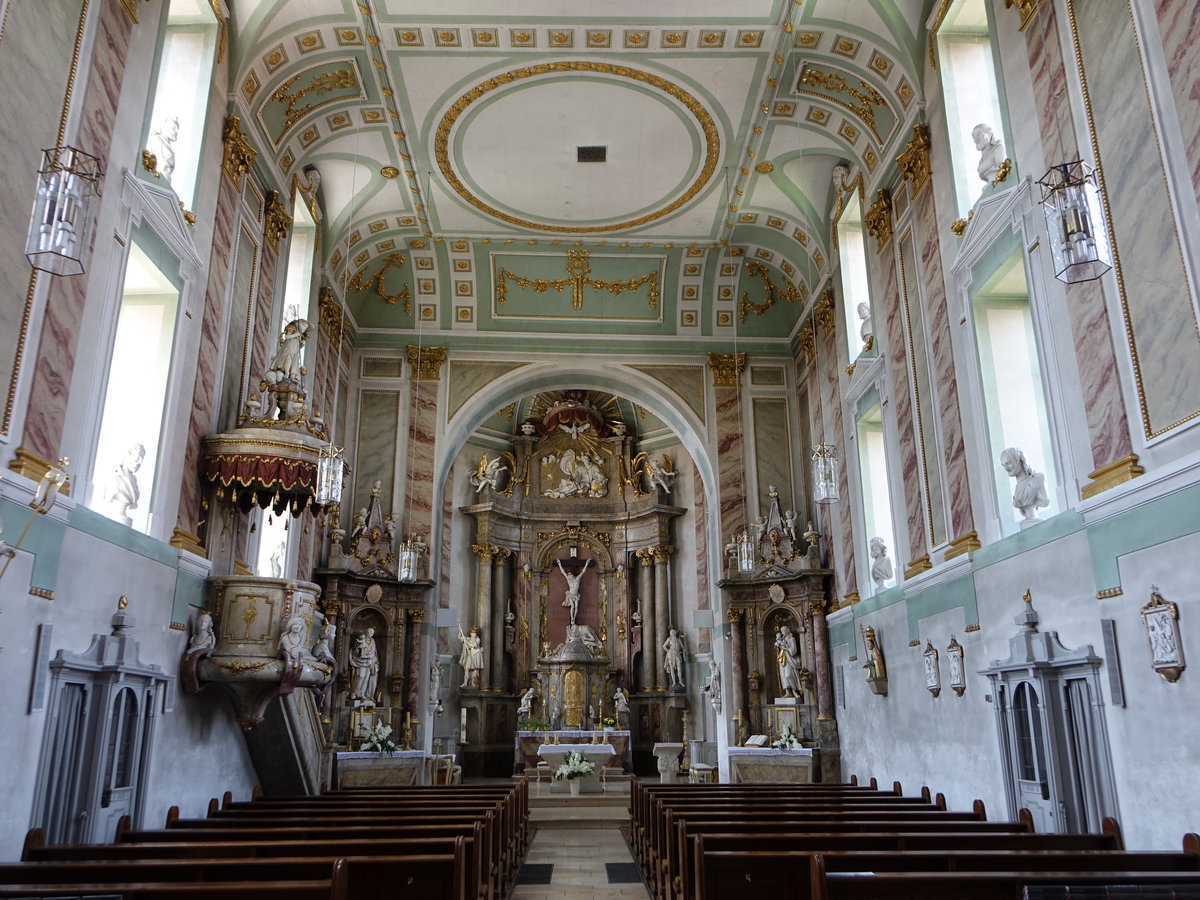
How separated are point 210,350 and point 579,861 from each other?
24.4 feet

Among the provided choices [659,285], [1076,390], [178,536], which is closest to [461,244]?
[659,285]

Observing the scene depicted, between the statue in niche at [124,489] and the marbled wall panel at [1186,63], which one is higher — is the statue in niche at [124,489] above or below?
below

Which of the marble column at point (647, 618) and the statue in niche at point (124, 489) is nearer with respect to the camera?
the statue in niche at point (124, 489)

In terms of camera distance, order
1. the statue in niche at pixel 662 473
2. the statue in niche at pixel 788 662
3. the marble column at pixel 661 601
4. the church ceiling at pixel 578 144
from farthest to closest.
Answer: the statue in niche at pixel 662 473, the marble column at pixel 661 601, the statue in niche at pixel 788 662, the church ceiling at pixel 578 144

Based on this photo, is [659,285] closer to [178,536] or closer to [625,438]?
[625,438]

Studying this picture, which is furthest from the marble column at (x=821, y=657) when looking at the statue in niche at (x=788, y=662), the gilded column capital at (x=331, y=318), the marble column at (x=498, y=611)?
the gilded column capital at (x=331, y=318)

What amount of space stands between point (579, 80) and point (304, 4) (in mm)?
3960

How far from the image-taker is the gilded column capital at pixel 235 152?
38.2 feet

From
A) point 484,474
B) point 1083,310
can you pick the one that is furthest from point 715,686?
point 1083,310

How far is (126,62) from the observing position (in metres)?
8.97

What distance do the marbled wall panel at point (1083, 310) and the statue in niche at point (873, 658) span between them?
19.7ft

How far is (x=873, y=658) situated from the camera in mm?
13211

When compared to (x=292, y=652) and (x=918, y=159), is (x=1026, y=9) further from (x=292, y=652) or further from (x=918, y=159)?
(x=292, y=652)

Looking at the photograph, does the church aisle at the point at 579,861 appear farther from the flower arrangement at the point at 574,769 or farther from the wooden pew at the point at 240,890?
the wooden pew at the point at 240,890
